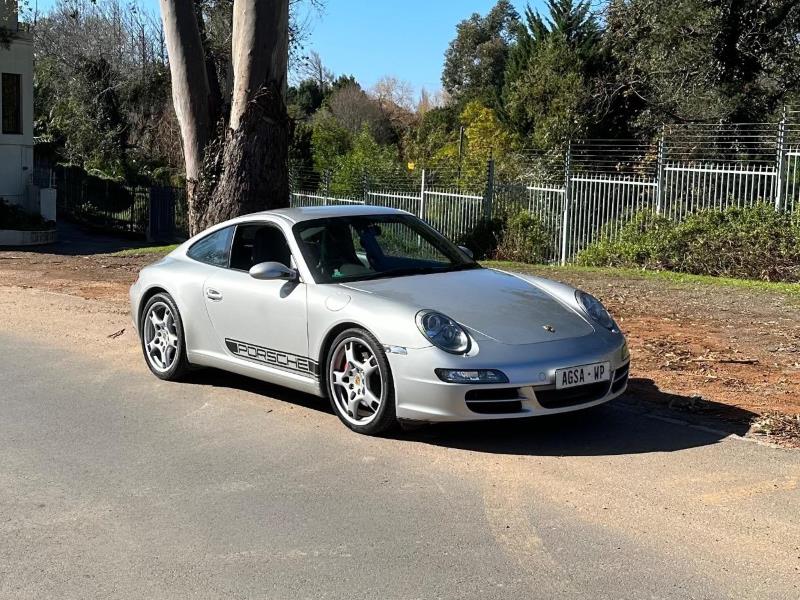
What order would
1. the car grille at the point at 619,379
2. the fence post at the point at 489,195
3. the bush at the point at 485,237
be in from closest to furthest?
the car grille at the point at 619,379
the bush at the point at 485,237
the fence post at the point at 489,195

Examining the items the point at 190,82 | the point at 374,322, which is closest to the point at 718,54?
the point at 190,82

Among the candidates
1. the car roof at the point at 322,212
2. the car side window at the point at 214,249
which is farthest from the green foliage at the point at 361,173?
Result: the car roof at the point at 322,212

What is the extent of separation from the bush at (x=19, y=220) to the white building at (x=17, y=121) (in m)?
1.68

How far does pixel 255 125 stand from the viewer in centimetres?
1288

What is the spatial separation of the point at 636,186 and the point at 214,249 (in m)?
13.2

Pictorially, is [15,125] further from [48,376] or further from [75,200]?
[48,376]

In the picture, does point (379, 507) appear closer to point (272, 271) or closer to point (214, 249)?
point (272, 271)

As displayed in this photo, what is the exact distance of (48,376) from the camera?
8102mm

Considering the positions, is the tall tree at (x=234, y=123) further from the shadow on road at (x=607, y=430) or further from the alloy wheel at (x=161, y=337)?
the shadow on road at (x=607, y=430)

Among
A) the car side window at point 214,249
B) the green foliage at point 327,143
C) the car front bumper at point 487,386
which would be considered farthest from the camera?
the green foliage at point 327,143

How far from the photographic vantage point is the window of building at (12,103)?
2627cm

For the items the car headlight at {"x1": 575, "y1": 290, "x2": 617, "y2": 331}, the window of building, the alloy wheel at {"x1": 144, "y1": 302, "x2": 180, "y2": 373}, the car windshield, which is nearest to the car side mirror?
the car windshield

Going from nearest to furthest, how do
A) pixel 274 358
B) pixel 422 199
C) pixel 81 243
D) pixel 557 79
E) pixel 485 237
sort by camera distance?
pixel 274 358 → pixel 485 237 → pixel 422 199 → pixel 81 243 → pixel 557 79

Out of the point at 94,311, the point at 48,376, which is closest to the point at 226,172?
the point at 94,311
